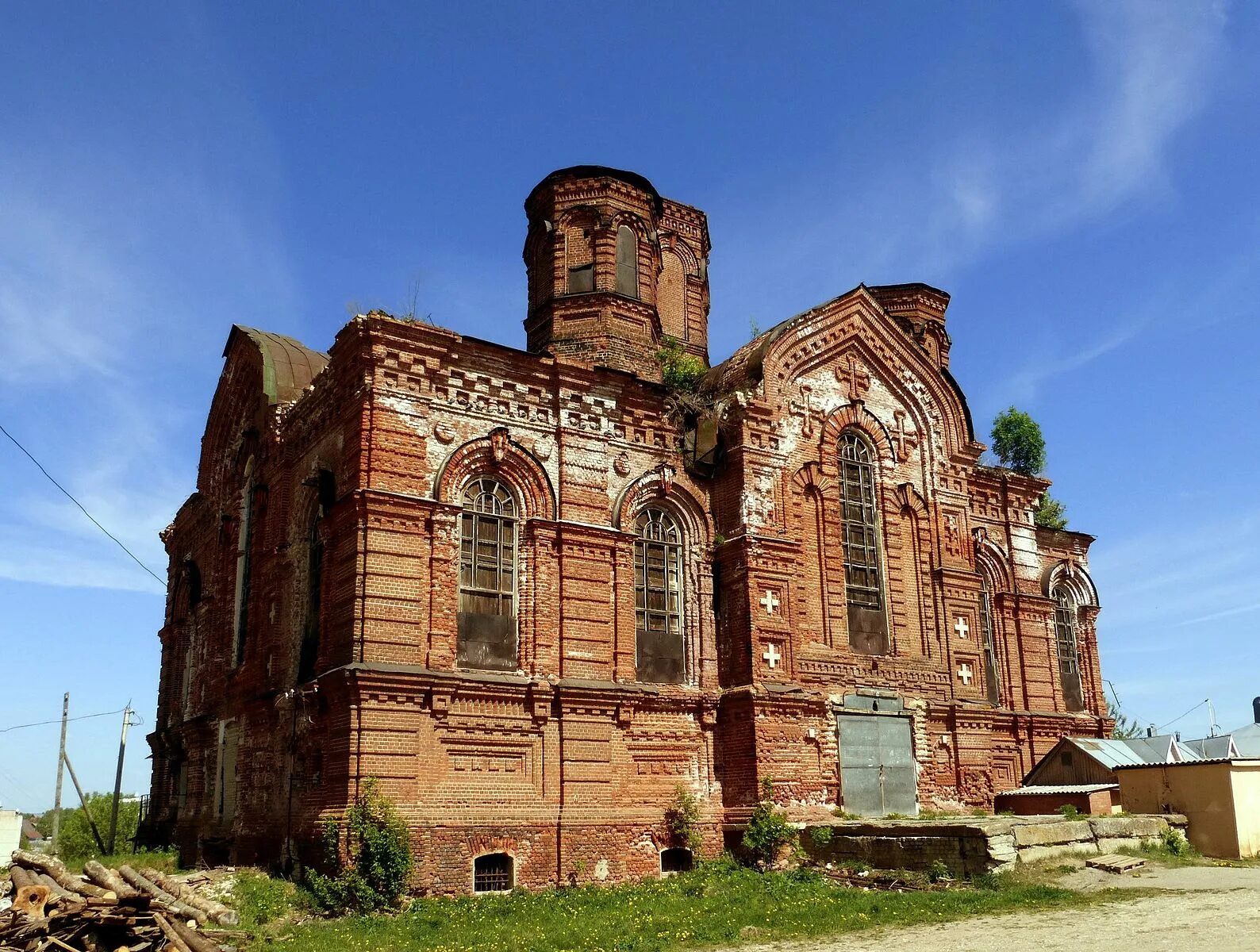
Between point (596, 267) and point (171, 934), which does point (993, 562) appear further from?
point (171, 934)

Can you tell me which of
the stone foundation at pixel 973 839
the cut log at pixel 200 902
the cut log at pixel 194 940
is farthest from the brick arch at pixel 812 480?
the cut log at pixel 194 940

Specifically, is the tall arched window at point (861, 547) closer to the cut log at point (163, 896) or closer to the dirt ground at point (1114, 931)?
the dirt ground at point (1114, 931)

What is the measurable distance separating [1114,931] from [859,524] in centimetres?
927

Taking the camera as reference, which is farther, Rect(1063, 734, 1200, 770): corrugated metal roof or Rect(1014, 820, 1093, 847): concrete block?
Rect(1063, 734, 1200, 770): corrugated metal roof

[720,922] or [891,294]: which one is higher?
[891,294]

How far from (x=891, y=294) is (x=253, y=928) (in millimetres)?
19691

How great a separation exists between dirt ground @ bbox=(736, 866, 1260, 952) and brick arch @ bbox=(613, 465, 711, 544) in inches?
291

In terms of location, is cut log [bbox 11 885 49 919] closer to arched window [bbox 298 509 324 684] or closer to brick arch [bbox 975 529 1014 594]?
arched window [bbox 298 509 324 684]

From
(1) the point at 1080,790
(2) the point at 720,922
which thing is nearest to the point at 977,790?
(1) the point at 1080,790

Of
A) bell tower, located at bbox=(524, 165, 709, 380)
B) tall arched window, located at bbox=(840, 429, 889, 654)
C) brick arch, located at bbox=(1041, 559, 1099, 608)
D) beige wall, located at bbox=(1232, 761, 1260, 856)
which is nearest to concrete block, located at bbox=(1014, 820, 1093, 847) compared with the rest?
beige wall, located at bbox=(1232, 761, 1260, 856)

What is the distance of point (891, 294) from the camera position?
2652 centimetres

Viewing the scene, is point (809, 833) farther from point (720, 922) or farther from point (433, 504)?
point (433, 504)

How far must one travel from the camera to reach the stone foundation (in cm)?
1416

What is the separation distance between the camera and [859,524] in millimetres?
19453
